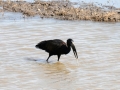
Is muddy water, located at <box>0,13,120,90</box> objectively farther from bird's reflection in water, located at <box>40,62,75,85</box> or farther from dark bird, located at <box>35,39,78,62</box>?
dark bird, located at <box>35,39,78,62</box>

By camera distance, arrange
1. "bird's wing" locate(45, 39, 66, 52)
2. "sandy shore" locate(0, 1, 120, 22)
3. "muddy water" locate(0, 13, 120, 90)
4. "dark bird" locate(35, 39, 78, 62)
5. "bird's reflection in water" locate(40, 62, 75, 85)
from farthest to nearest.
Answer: "sandy shore" locate(0, 1, 120, 22) → "bird's wing" locate(45, 39, 66, 52) → "dark bird" locate(35, 39, 78, 62) → "bird's reflection in water" locate(40, 62, 75, 85) → "muddy water" locate(0, 13, 120, 90)

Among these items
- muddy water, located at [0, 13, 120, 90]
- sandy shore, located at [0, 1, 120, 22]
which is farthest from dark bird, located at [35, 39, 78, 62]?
sandy shore, located at [0, 1, 120, 22]

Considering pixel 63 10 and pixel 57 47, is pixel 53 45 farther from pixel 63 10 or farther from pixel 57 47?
pixel 63 10

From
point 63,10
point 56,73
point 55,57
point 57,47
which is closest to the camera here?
point 56,73

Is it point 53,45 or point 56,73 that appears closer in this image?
point 56,73

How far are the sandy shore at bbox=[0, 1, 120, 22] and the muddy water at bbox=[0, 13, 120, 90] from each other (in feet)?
1.74

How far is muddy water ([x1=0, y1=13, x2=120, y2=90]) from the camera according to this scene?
334 inches

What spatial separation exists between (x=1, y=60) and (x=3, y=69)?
2.75 ft

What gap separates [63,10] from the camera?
16062 mm

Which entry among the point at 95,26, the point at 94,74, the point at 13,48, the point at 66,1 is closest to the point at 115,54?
the point at 94,74

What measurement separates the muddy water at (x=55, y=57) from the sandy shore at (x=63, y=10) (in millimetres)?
531

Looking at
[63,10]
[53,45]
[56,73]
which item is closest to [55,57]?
[53,45]

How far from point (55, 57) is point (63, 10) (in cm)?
525

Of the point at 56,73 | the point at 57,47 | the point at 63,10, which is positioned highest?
the point at 63,10
